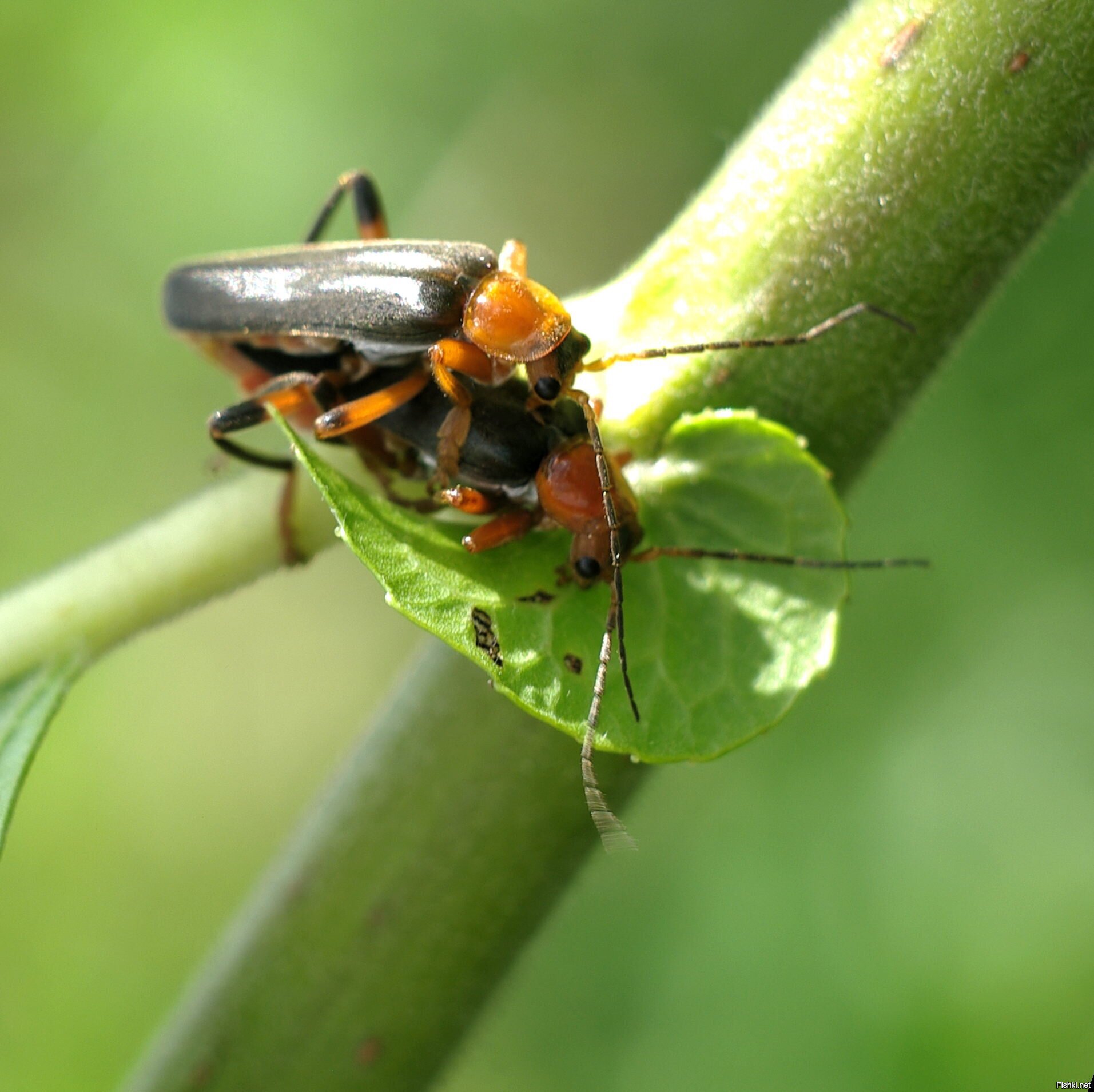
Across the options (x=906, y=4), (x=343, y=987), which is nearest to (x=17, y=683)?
(x=343, y=987)

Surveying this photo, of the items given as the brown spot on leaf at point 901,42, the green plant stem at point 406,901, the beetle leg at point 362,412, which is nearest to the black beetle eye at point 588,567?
the green plant stem at point 406,901

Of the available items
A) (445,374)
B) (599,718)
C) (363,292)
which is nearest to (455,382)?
(445,374)

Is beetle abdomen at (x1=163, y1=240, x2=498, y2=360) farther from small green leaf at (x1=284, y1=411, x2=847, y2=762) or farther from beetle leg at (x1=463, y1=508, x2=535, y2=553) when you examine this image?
small green leaf at (x1=284, y1=411, x2=847, y2=762)

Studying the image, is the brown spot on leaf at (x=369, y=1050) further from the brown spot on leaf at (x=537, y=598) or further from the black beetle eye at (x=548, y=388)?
the black beetle eye at (x=548, y=388)

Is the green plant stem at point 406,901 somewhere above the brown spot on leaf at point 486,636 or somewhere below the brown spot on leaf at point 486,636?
below

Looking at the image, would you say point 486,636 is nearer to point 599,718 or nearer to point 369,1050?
point 599,718

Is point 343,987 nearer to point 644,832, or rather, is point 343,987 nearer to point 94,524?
point 644,832

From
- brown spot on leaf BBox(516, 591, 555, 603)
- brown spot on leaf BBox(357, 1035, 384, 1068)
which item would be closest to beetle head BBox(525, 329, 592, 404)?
brown spot on leaf BBox(516, 591, 555, 603)
